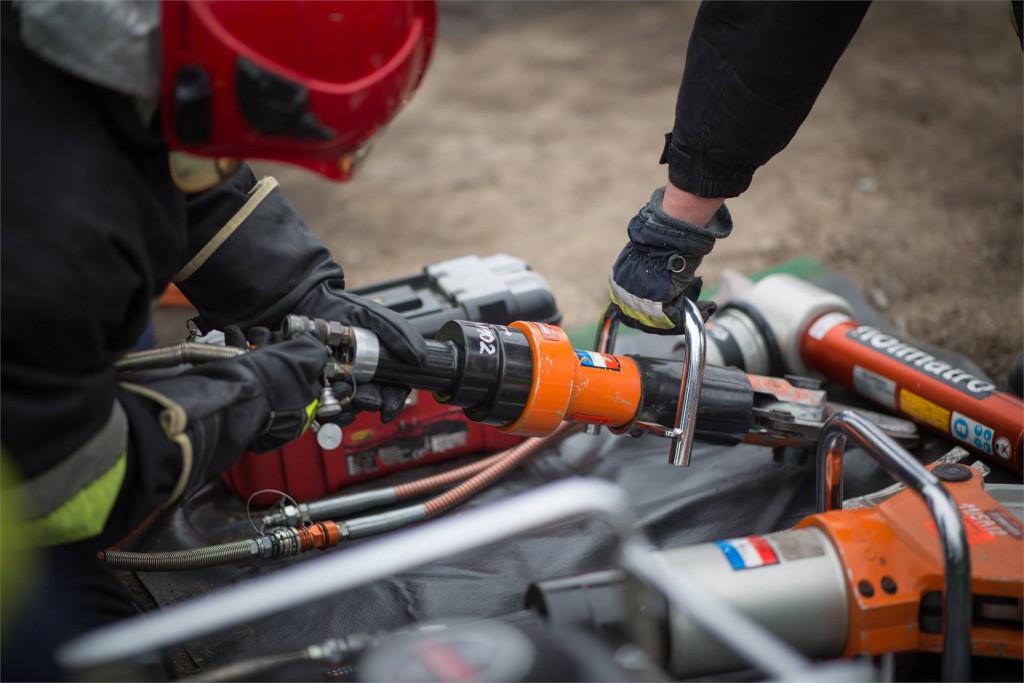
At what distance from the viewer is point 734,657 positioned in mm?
1582

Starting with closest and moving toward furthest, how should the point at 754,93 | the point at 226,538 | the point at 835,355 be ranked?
the point at 754,93, the point at 226,538, the point at 835,355

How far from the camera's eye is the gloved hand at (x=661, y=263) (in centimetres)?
202

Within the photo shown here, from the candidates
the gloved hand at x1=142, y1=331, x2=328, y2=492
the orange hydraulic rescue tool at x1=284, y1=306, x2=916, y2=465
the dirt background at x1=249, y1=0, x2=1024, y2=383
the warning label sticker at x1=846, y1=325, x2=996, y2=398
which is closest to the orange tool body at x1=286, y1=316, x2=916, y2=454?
the orange hydraulic rescue tool at x1=284, y1=306, x2=916, y2=465

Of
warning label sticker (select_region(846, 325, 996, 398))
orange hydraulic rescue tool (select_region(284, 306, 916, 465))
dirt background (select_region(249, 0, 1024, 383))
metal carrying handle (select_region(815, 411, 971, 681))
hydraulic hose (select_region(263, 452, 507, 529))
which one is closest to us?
metal carrying handle (select_region(815, 411, 971, 681))

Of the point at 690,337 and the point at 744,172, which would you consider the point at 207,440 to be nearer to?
the point at 690,337

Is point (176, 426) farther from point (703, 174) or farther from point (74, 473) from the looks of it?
point (703, 174)

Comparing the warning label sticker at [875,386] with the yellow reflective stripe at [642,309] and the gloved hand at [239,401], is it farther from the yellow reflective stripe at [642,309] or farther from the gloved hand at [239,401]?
the gloved hand at [239,401]

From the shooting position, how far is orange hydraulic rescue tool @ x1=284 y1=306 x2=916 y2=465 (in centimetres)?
187

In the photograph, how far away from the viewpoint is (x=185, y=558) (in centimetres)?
204

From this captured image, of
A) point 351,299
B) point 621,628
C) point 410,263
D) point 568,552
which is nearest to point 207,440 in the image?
point 351,299

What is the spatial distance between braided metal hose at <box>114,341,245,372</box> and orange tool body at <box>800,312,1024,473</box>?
5.15 ft

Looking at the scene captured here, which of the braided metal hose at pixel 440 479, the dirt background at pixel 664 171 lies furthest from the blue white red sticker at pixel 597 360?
the dirt background at pixel 664 171

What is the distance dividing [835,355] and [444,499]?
1094 millimetres

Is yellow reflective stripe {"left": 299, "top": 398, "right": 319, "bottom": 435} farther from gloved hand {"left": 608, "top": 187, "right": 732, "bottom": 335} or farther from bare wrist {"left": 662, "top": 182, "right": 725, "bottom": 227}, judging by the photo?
bare wrist {"left": 662, "top": 182, "right": 725, "bottom": 227}
